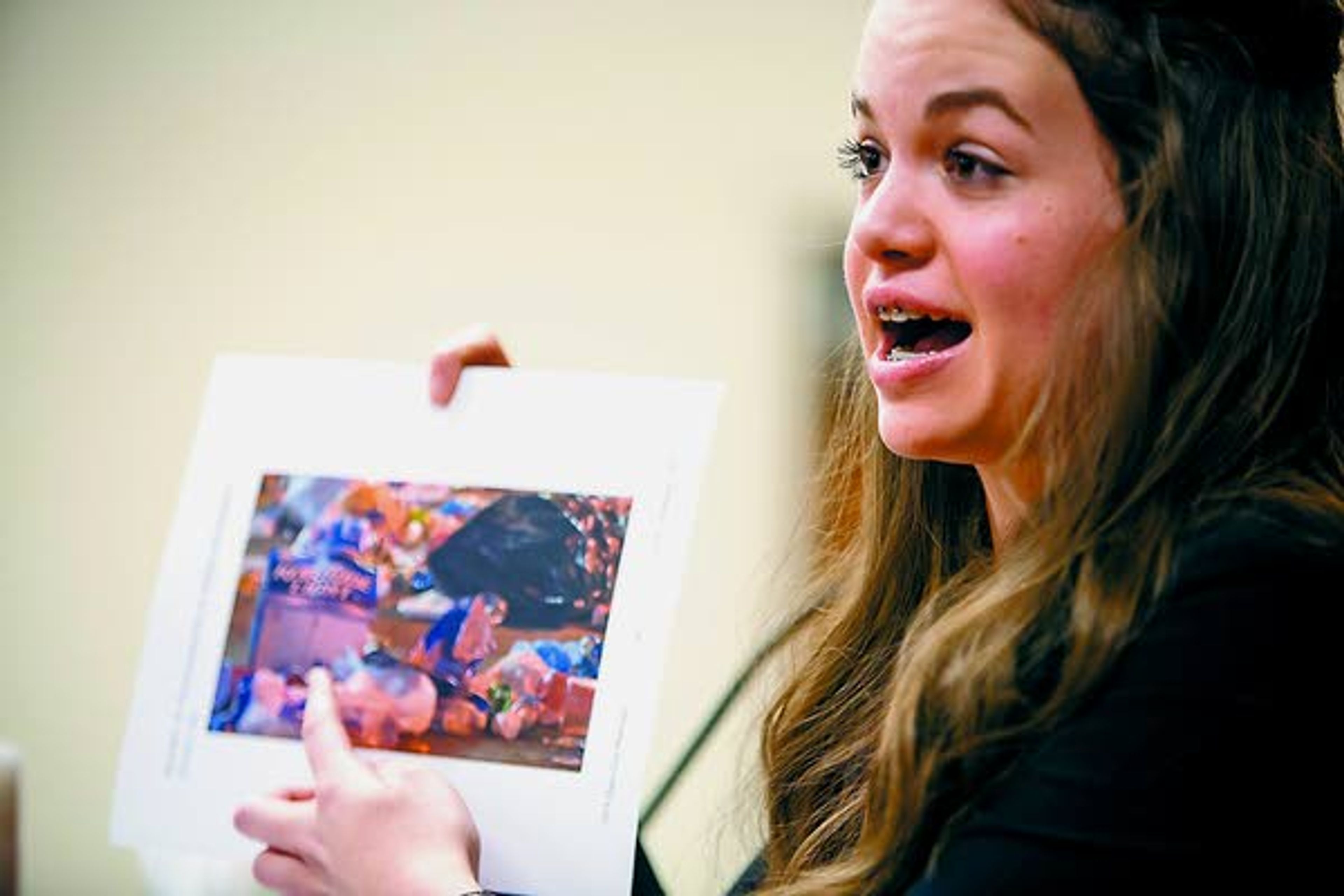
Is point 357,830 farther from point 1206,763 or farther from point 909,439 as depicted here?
point 1206,763

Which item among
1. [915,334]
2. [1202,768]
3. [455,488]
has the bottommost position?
[1202,768]

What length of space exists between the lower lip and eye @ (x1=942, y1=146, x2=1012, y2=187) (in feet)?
0.28

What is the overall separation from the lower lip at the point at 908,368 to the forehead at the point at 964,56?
5.3 inches

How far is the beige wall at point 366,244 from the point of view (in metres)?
2.41

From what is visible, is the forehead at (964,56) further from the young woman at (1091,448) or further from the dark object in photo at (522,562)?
the dark object in photo at (522,562)

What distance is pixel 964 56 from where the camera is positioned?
2.58 ft

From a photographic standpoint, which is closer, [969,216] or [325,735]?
[969,216]

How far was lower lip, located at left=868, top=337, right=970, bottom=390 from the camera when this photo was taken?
0.82m

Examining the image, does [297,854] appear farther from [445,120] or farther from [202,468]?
[445,120]

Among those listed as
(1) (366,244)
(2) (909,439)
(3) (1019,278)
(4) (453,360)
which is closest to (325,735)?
(4) (453,360)

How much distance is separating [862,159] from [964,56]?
0.11 m

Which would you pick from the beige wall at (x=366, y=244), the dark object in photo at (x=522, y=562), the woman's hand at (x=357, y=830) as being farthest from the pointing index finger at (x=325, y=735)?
the beige wall at (x=366, y=244)

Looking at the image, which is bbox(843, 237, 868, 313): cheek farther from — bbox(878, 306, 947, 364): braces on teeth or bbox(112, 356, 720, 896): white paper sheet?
bbox(112, 356, 720, 896): white paper sheet

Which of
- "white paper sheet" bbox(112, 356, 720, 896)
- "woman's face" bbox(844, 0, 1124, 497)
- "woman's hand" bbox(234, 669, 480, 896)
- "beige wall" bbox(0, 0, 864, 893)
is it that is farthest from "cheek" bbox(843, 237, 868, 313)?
"beige wall" bbox(0, 0, 864, 893)
